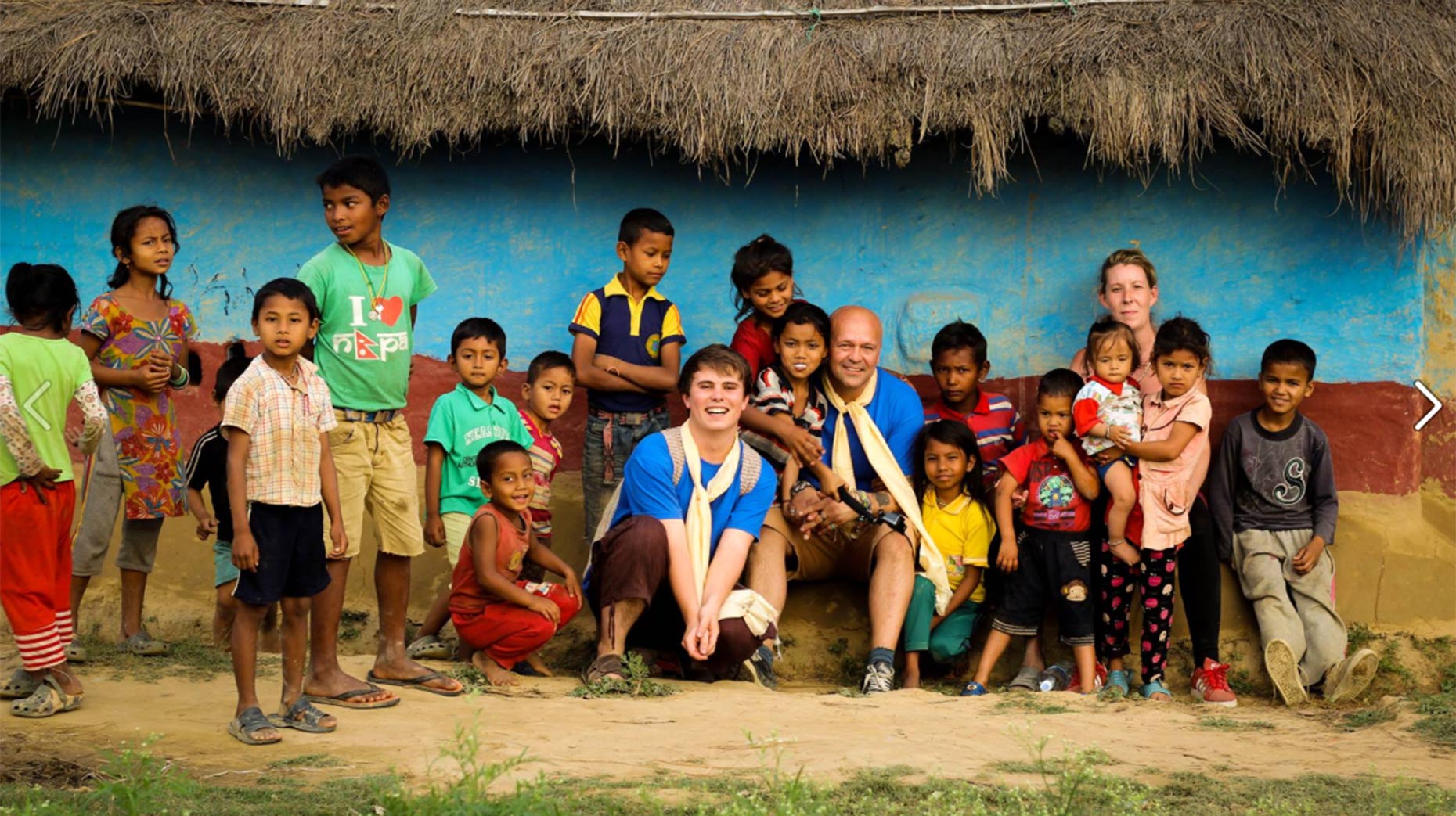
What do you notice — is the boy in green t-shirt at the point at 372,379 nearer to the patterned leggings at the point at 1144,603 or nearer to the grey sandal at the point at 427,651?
the grey sandal at the point at 427,651

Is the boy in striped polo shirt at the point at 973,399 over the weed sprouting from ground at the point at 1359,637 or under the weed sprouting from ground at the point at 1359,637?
over

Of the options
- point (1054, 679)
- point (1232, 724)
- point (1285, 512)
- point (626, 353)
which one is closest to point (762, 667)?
point (1054, 679)

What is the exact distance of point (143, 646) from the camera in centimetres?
569

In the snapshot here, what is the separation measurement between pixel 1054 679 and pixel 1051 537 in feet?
1.79

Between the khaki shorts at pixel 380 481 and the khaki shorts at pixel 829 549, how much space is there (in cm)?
137

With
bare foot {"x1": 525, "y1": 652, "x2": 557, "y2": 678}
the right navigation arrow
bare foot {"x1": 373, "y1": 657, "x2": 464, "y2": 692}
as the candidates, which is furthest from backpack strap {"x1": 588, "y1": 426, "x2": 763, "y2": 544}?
the right navigation arrow

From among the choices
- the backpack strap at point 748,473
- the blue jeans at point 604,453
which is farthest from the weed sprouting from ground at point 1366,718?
the blue jeans at point 604,453

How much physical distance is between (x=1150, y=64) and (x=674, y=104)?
1.89m

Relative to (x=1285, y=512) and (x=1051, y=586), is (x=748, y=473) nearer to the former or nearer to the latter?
(x=1051, y=586)

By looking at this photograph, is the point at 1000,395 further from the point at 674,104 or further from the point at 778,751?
the point at 778,751

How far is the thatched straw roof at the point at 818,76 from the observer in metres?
5.90

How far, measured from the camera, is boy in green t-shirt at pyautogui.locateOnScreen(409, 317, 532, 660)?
579cm

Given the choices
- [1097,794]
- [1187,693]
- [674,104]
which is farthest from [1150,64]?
[1097,794]

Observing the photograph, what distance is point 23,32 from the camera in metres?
6.38
